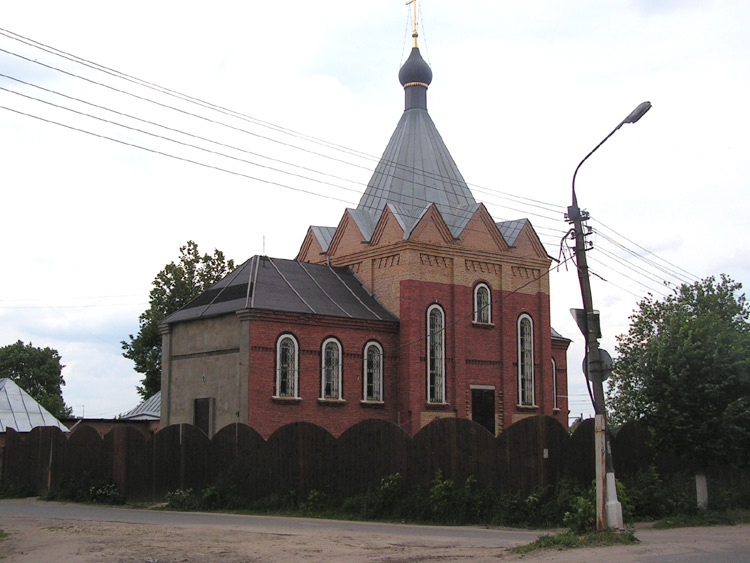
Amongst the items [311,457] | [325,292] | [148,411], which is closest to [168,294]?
[148,411]

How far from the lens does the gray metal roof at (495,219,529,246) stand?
34.0 meters

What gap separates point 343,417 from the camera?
28.7 metres

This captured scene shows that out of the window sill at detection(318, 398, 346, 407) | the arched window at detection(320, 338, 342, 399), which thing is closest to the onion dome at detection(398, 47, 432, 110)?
the arched window at detection(320, 338, 342, 399)

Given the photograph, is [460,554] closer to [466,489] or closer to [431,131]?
[466,489]

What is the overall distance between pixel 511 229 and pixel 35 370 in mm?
43195

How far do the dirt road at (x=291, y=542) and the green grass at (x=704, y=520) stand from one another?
653mm

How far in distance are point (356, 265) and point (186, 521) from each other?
1655 centimetres

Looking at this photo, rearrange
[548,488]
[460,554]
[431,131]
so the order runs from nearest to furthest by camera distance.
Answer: [460,554]
[548,488]
[431,131]

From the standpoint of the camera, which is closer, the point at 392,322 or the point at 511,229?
the point at 392,322

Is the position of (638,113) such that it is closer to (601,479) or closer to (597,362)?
(597,362)

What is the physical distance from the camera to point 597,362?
631 inches

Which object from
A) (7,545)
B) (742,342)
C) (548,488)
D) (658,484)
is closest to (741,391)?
(742,342)

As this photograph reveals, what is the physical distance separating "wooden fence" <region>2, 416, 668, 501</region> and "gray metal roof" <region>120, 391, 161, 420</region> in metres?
13.5

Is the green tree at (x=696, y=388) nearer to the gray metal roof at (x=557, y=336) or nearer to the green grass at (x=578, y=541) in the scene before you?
the green grass at (x=578, y=541)
